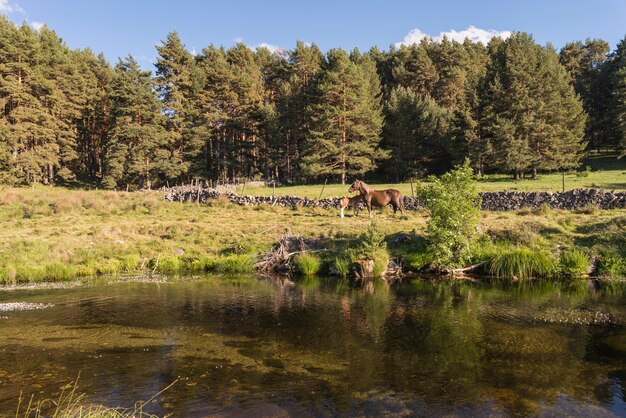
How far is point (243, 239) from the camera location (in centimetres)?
3144

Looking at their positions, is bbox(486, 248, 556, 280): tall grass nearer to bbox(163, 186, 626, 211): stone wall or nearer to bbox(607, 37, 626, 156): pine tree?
bbox(163, 186, 626, 211): stone wall

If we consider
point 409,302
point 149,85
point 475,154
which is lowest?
point 409,302

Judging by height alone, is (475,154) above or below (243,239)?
above

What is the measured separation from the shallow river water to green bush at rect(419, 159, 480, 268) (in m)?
3.73

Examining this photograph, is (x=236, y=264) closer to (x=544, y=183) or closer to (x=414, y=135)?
(x=544, y=183)

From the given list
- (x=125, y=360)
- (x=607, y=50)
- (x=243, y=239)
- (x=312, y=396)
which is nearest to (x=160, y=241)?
(x=243, y=239)

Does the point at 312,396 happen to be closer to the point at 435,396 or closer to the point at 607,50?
the point at 435,396

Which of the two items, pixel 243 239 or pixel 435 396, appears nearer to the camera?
pixel 435 396

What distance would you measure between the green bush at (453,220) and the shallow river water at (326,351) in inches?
147

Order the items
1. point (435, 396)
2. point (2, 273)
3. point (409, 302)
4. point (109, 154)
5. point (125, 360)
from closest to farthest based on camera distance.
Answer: point (435, 396) < point (125, 360) < point (409, 302) < point (2, 273) < point (109, 154)

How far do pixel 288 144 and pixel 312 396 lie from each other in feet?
218

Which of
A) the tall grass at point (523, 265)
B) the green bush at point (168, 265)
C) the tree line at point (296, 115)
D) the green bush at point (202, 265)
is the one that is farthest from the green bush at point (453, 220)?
the tree line at point (296, 115)

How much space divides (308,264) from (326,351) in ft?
44.7

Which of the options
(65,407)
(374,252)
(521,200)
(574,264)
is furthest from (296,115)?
(65,407)
